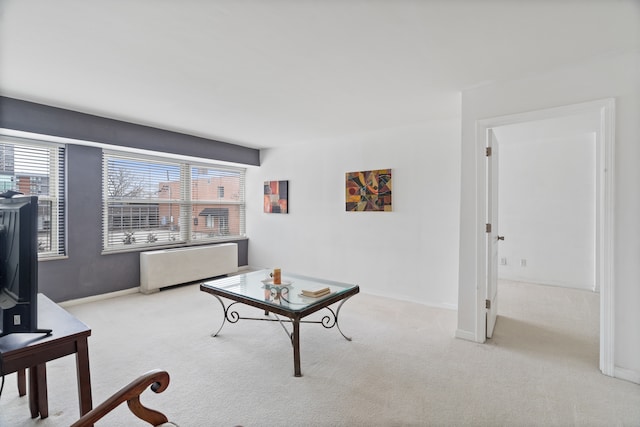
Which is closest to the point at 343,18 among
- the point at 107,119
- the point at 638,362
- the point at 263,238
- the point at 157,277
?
the point at 638,362

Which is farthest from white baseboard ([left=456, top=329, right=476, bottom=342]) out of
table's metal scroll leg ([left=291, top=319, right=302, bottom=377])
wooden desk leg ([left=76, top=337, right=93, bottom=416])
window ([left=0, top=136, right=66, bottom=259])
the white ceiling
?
window ([left=0, top=136, right=66, bottom=259])

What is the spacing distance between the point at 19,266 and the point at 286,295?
1744 mm

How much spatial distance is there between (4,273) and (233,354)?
1643 mm

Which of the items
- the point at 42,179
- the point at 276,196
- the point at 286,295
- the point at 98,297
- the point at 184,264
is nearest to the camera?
the point at 286,295

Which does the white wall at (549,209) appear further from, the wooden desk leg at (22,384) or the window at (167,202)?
the wooden desk leg at (22,384)

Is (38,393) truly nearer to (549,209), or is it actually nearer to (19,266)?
(19,266)

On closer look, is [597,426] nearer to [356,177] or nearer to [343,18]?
[343,18]

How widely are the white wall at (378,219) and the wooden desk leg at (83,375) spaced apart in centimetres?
344

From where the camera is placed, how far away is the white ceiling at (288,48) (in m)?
1.72

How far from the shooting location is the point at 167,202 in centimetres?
481

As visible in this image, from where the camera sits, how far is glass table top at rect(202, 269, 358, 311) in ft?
8.07

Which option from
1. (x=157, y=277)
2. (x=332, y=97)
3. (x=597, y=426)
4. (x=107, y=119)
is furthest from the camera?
(x=157, y=277)

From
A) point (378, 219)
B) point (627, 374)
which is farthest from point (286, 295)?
point (627, 374)

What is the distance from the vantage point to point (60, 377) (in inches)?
86.4
